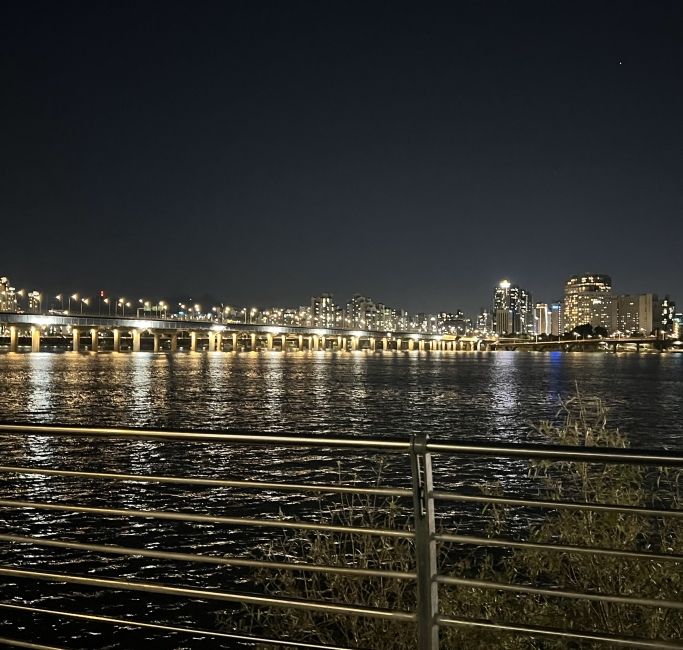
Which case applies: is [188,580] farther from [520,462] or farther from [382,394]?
[382,394]

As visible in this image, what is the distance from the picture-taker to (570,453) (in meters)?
3.93

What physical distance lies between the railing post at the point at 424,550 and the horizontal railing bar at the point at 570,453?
10 cm

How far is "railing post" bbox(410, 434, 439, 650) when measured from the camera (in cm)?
413

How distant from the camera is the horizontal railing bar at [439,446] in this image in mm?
3869

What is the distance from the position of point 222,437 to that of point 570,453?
1.89 meters

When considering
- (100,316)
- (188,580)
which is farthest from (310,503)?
(100,316)

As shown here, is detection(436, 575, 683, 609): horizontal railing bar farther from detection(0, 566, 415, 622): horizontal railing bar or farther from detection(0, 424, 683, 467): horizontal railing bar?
detection(0, 424, 683, 467): horizontal railing bar

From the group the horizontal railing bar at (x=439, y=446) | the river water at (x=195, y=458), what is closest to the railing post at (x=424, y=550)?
the horizontal railing bar at (x=439, y=446)

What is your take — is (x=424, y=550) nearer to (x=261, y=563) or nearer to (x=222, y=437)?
(x=261, y=563)

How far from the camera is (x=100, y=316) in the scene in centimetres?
16775

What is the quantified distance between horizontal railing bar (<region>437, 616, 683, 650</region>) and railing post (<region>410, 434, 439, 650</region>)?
8 centimetres

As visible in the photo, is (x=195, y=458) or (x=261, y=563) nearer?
(x=261, y=563)

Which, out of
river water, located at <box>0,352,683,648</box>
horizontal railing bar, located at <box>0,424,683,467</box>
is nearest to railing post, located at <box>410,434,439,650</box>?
horizontal railing bar, located at <box>0,424,683,467</box>

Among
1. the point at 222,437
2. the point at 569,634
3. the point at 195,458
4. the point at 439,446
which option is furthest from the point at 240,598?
the point at 195,458
